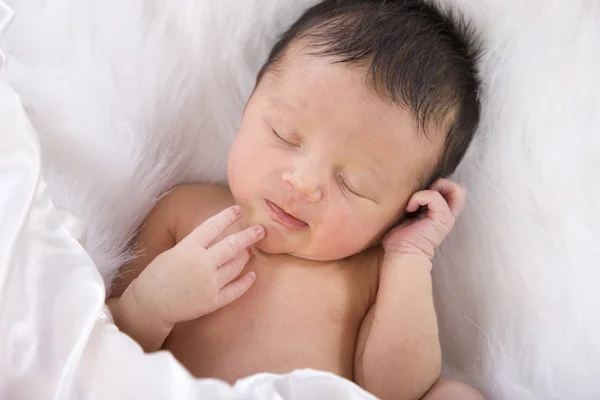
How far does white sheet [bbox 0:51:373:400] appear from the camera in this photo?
0.80m

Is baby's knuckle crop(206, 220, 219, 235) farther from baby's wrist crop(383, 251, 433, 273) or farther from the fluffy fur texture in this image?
baby's wrist crop(383, 251, 433, 273)

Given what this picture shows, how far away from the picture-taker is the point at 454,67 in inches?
44.3

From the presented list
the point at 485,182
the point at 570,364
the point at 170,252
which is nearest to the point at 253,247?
the point at 170,252

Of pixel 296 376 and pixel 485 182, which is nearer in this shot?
pixel 296 376

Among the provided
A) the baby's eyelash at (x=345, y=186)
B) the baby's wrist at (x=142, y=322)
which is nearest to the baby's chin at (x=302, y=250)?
the baby's eyelash at (x=345, y=186)

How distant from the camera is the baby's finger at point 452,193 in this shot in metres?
1.17

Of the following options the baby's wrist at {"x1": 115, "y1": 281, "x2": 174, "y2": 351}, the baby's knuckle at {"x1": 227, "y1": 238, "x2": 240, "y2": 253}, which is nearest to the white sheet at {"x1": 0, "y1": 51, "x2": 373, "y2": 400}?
the baby's wrist at {"x1": 115, "y1": 281, "x2": 174, "y2": 351}

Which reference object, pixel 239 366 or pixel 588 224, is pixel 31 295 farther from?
pixel 588 224

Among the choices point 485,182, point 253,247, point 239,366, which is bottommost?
point 239,366

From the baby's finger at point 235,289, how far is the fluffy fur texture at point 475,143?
23 centimetres

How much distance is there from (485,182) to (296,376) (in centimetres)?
60

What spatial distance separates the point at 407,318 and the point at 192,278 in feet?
1.23

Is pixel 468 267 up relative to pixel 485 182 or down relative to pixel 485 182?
down

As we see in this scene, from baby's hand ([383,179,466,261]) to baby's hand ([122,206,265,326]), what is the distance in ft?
0.93
